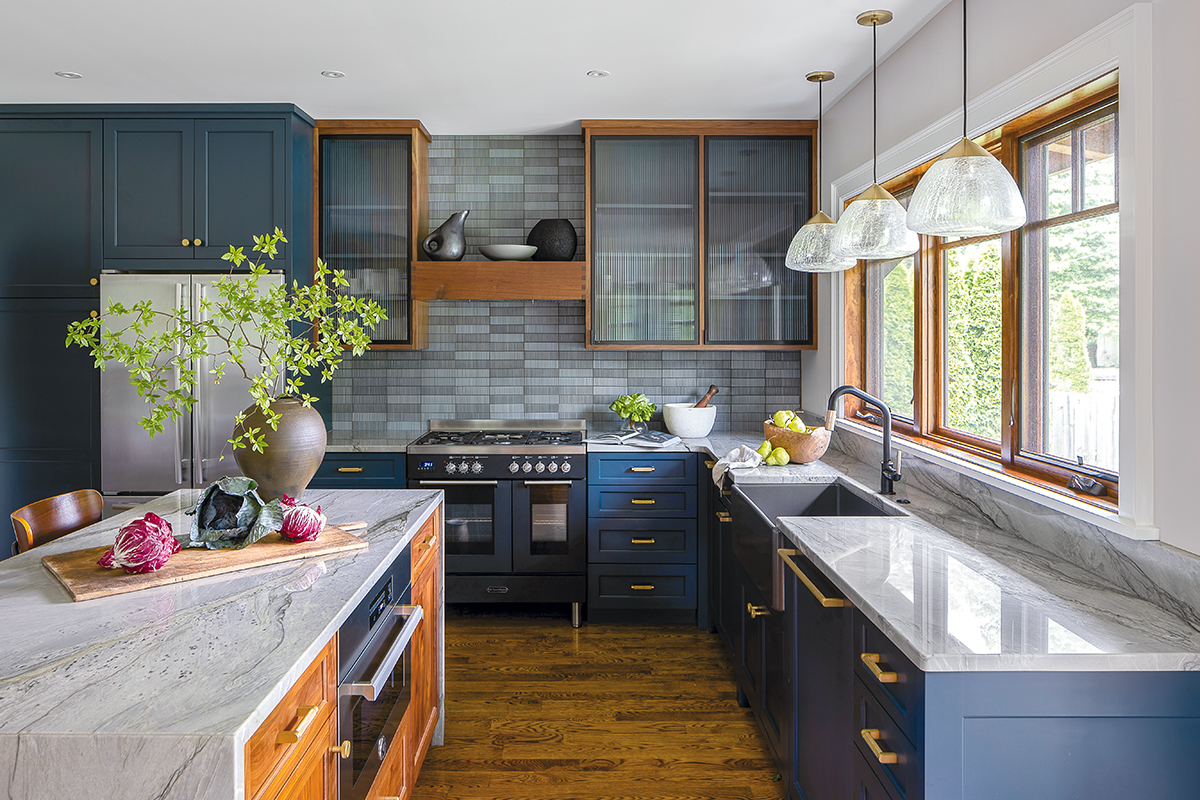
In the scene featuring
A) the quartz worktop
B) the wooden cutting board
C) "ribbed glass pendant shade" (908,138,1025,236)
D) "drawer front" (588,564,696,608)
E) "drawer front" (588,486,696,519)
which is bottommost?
"drawer front" (588,564,696,608)

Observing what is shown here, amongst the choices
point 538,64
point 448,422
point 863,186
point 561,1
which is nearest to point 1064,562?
point 863,186

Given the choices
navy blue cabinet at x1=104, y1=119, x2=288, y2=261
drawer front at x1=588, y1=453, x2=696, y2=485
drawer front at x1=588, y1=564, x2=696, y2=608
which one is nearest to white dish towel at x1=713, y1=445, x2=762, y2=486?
drawer front at x1=588, y1=453, x2=696, y2=485

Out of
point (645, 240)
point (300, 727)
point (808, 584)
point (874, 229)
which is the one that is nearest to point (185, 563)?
point (300, 727)

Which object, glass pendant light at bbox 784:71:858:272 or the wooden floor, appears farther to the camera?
glass pendant light at bbox 784:71:858:272

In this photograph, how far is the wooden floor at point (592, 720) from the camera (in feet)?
7.45

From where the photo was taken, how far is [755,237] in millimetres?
Answer: 3842

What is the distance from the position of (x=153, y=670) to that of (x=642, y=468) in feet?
8.66

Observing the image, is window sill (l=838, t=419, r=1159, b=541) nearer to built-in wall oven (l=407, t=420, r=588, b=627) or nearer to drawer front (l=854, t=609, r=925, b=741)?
drawer front (l=854, t=609, r=925, b=741)

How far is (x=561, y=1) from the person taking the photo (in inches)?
96.4

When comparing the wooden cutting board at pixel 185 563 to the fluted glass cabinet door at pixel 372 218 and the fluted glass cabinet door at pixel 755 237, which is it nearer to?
the fluted glass cabinet door at pixel 372 218

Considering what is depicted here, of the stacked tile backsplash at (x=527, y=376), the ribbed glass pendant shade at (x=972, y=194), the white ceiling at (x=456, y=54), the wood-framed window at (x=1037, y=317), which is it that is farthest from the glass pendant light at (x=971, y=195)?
the stacked tile backsplash at (x=527, y=376)

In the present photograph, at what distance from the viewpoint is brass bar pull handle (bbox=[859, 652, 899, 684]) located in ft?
4.34

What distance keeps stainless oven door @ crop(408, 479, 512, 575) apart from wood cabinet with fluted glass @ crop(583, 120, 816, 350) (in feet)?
3.15

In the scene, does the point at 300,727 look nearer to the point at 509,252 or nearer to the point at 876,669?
the point at 876,669
